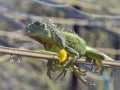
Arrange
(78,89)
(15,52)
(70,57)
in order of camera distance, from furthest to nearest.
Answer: (78,89) < (70,57) < (15,52)

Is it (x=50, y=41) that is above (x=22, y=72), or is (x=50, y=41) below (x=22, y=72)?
above

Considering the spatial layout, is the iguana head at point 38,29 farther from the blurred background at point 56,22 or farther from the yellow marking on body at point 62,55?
the blurred background at point 56,22

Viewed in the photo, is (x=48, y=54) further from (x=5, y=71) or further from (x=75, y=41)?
(x=5, y=71)

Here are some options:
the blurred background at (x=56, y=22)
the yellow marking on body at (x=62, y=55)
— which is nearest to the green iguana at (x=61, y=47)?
the yellow marking on body at (x=62, y=55)

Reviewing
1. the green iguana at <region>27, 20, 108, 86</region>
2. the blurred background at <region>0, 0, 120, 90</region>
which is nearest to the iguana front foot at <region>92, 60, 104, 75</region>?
the green iguana at <region>27, 20, 108, 86</region>

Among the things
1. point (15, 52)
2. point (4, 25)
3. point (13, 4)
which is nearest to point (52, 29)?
point (15, 52)

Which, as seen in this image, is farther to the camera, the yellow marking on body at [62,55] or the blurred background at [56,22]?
the blurred background at [56,22]

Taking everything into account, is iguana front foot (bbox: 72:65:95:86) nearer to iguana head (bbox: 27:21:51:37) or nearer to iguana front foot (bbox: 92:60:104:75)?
iguana front foot (bbox: 92:60:104:75)
